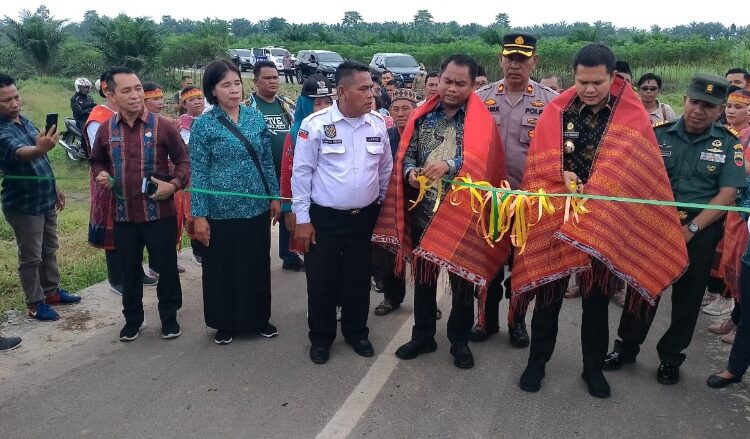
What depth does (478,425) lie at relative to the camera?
3.30m

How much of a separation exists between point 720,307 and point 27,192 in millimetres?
5591

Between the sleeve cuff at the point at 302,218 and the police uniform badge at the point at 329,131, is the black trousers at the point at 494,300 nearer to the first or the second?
the sleeve cuff at the point at 302,218

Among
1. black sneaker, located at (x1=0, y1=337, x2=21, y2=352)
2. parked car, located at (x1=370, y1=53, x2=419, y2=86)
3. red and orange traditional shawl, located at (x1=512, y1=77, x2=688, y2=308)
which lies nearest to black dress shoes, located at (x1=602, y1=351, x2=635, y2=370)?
red and orange traditional shawl, located at (x1=512, y1=77, x2=688, y2=308)

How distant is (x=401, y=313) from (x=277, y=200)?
4.72ft

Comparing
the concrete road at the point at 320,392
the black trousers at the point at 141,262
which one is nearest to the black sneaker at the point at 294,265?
the concrete road at the point at 320,392

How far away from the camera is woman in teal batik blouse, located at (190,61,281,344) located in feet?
13.3

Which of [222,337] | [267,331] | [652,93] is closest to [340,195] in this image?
[267,331]

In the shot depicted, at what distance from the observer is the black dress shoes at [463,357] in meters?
3.97

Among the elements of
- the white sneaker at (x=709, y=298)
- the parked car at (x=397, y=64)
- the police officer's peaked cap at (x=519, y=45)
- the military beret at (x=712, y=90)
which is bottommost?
the white sneaker at (x=709, y=298)

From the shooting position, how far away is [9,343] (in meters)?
4.25

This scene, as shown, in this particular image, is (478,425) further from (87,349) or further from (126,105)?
(126,105)

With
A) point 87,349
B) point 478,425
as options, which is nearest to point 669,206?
point 478,425

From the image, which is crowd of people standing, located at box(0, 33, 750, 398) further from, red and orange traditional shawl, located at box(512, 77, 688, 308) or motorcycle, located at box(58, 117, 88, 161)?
motorcycle, located at box(58, 117, 88, 161)

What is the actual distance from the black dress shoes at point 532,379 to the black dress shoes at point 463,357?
372mm
